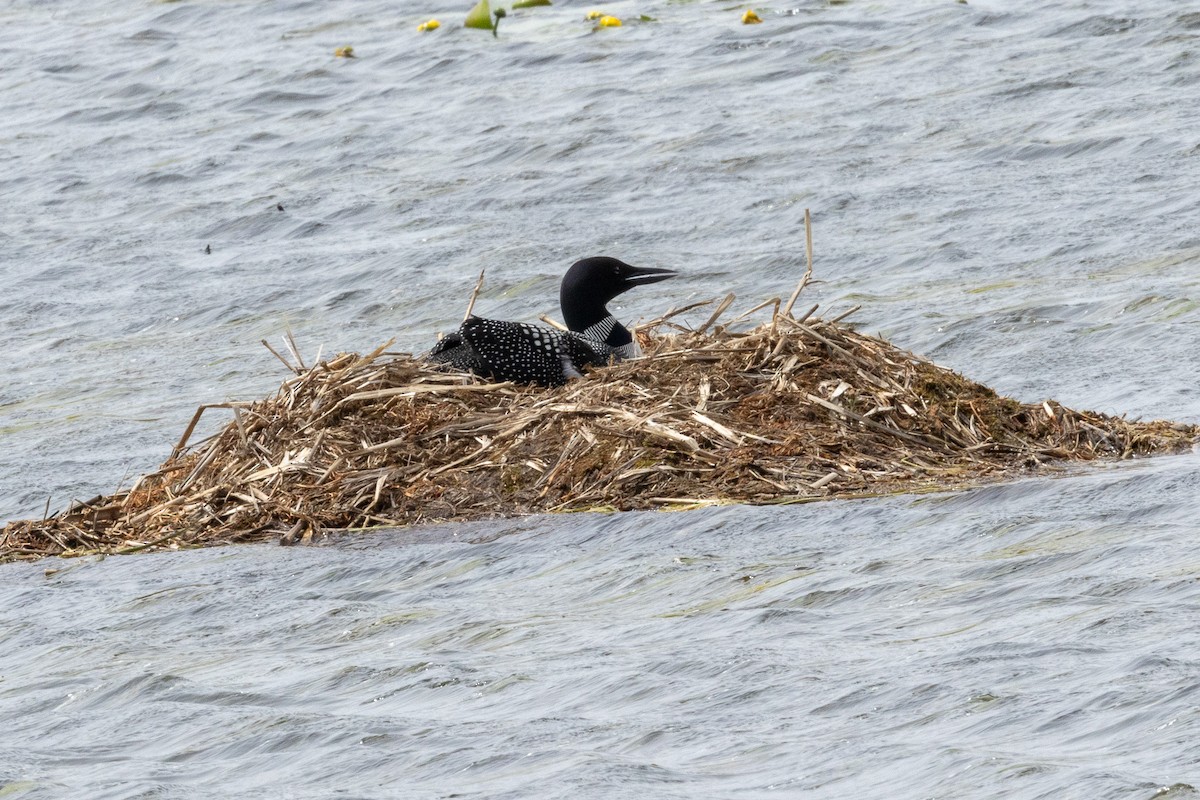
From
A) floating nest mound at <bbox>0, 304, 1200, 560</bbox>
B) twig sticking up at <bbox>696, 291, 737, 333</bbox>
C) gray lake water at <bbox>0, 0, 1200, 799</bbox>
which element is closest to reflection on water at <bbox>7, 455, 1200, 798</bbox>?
gray lake water at <bbox>0, 0, 1200, 799</bbox>

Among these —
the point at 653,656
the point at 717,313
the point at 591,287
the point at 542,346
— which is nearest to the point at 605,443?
the point at 542,346

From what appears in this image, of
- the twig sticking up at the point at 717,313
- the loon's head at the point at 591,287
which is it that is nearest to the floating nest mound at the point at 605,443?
the twig sticking up at the point at 717,313

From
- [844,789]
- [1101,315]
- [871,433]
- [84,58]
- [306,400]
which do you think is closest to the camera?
[844,789]

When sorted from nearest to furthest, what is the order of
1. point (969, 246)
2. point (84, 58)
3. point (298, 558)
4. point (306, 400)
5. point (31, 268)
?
1. point (298, 558)
2. point (306, 400)
3. point (969, 246)
4. point (31, 268)
5. point (84, 58)

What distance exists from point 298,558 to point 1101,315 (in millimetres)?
5608

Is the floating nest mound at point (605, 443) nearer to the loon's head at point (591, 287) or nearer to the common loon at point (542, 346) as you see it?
the common loon at point (542, 346)

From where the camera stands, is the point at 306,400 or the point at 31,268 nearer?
the point at 306,400

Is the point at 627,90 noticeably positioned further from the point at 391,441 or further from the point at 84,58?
the point at 391,441

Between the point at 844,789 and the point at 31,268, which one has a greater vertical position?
the point at 844,789

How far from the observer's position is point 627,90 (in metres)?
19.6

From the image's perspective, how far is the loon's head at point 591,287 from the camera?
957cm

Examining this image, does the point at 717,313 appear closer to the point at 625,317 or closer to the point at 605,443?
the point at 605,443

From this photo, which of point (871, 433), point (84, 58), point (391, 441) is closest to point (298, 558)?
point (391, 441)

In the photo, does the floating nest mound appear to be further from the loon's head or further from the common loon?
the loon's head
